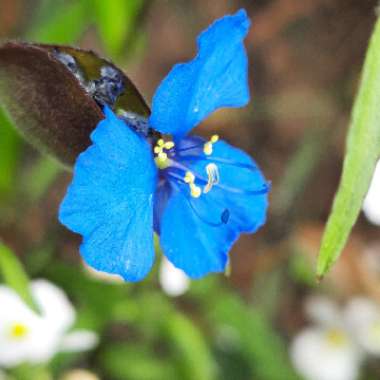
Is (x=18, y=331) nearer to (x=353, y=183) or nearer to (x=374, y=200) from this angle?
(x=374, y=200)

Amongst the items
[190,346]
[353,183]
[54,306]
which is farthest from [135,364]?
[353,183]

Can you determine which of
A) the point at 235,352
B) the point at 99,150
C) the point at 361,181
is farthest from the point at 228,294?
the point at 99,150

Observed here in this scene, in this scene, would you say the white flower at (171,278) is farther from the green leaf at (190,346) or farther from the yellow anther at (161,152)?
the yellow anther at (161,152)

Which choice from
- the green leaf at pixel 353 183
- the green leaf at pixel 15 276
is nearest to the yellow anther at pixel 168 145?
the green leaf at pixel 353 183

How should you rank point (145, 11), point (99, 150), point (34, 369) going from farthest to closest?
point (145, 11) < point (34, 369) < point (99, 150)

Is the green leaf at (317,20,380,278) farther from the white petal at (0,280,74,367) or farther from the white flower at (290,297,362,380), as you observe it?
the white flower at (290,297,362,380)

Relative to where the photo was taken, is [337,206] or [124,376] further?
[124,376]

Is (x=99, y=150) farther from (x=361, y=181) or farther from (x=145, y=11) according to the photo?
(x=145, y=11)
